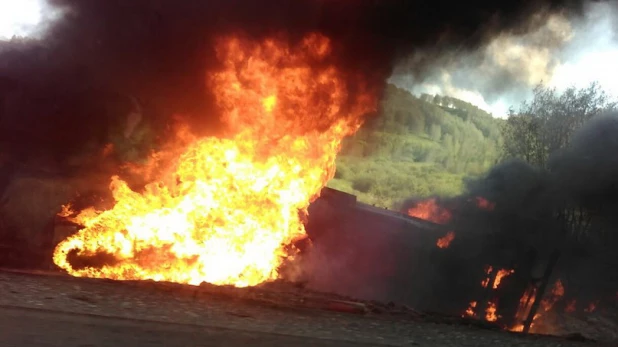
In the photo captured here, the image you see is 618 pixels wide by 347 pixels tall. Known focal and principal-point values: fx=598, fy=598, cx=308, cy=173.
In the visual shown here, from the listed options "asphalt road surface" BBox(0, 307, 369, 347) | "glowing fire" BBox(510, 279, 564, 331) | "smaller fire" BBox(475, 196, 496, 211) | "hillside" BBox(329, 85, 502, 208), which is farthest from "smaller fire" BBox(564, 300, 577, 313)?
"hillside" BBox(329, 85, 502, 208)

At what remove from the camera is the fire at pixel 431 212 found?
24.4m

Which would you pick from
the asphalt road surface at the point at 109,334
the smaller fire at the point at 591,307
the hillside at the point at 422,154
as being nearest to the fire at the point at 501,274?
the smaller fire at the point at 591,307

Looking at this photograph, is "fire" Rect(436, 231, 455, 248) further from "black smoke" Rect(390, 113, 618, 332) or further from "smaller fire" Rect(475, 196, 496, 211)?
"smaller fire" Rect(475, 196, 496, 211)

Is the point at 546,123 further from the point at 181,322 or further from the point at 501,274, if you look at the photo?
the point at 181,322

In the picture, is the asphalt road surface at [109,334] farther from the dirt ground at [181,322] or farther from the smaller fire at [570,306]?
the smaller fire at [570,306]

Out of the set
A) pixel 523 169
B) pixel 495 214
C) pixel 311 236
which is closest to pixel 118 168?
pixel 311 236

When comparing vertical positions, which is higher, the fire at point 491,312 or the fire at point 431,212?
the fire at point 431,212

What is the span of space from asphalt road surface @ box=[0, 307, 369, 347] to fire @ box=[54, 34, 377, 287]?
19.2 ft

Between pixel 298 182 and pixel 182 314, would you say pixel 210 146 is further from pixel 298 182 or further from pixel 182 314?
pixel 182 314

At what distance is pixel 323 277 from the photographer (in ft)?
69.8

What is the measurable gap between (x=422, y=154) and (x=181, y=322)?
4621 centimetres

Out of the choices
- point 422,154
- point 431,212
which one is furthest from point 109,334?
point 422,154

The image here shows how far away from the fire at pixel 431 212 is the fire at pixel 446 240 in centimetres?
123

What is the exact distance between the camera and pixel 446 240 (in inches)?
883
